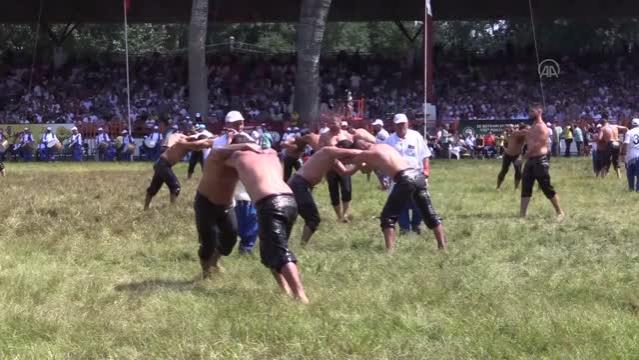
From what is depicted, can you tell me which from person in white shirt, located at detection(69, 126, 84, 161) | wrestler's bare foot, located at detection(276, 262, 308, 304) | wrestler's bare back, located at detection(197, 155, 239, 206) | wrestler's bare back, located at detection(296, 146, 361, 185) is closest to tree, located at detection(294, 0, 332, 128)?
person in white shirt, located at detection(69, 126, 84, 161)

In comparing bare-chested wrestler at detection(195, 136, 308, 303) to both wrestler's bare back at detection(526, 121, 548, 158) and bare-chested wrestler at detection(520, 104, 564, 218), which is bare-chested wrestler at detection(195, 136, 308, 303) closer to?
bare-chested wrestler at detection(520, 104, 564, 218)

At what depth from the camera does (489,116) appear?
39.2 m

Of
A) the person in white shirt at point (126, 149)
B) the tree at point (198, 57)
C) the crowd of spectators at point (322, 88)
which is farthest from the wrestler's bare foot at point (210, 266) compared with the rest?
the crowd of spectators at point (322, 88)

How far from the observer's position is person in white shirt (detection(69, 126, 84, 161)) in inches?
1320

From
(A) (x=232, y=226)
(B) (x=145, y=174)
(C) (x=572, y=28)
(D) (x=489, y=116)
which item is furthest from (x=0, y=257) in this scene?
(C) (x=572, y=28)

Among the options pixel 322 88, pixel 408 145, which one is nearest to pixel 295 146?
pixel 408 145

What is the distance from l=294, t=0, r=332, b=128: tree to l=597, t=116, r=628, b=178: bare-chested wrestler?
51.8ft

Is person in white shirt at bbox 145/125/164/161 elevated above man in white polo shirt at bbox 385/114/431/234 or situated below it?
below

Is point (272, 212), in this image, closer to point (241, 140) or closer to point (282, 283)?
point (282, 283)

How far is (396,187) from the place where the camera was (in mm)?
9602

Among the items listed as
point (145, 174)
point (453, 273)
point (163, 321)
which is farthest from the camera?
point (145, 174)

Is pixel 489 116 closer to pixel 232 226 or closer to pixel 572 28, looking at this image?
pixel 572 28

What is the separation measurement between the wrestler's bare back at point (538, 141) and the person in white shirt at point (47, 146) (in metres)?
23.9

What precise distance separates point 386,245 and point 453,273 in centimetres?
171
